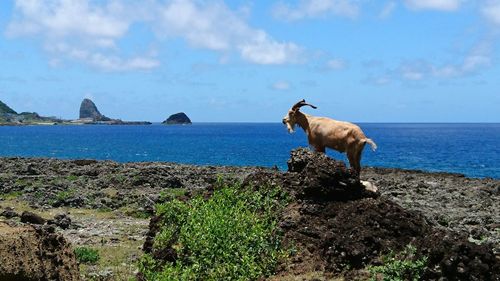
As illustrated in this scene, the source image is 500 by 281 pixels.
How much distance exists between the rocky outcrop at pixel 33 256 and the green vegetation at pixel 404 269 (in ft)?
16.7

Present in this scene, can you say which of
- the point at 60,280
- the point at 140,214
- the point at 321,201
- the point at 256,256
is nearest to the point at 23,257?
the point at 60,280

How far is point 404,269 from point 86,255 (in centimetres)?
810

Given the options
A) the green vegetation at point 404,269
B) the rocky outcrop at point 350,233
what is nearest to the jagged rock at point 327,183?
the rocky outcrop at point 350,233

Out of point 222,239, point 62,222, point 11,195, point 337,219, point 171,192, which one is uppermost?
point 337,219

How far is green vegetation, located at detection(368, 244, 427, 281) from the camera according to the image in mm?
9898

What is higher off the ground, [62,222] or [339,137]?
[339,137]

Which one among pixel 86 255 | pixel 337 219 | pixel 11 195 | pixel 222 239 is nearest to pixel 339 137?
pixel 337 219

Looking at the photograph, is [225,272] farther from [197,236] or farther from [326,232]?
[326,232]

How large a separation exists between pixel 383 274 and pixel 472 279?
4.78ft

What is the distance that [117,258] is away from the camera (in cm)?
1515

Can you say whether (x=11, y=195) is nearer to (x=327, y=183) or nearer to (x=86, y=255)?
(x=86, y=255)

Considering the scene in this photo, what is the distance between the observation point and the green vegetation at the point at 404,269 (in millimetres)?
9898

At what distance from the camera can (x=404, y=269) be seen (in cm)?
998

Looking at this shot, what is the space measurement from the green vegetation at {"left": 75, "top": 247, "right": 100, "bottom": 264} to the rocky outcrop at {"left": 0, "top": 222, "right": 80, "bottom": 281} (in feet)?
14.7
